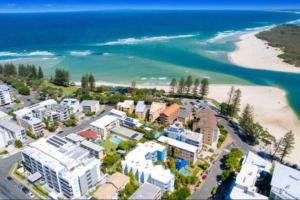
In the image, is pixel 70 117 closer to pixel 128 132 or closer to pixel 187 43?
pixel 128 132

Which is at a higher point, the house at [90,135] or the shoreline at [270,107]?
the shoreline at [270,107]

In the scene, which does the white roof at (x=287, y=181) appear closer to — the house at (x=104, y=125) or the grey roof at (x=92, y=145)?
the grey roof at (x=92, y=145)

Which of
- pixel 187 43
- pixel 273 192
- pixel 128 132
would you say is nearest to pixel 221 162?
pixel 273 192

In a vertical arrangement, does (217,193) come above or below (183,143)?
below

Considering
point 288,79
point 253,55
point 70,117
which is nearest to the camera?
point 70,117

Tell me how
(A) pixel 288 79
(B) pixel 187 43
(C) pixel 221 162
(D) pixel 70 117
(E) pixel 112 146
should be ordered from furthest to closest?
(B) pixel 187 43 → (A) pixel 288 79 → (D) pixel 70 117 → (E) pixel 112 146 → (C) pixel 221 162

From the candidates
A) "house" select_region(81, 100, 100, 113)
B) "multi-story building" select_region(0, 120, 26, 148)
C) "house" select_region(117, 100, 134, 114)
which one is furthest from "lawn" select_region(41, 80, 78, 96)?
"multi-story building" select_region(0, 120, 26, 148)

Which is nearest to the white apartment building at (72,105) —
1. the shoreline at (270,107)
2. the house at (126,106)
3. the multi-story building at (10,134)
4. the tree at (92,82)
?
the house at (126,106)

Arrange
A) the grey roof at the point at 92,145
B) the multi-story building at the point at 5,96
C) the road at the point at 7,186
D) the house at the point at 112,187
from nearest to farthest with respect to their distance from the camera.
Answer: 1. the house at the point at 112,187
2. the road at the point at 7,186
3. the grey roof at the point at 92,145
4. the multi-story building at the point at 5,96
